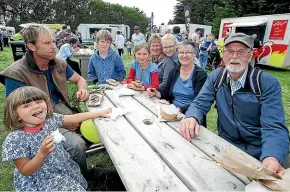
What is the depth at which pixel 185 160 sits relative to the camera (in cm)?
151

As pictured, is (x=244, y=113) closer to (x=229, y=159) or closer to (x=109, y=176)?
(x=229, y=159)

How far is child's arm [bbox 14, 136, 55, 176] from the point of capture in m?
1.52

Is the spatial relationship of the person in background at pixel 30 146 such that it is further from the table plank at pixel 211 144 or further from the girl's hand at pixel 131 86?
the girl's hand at pixel 131 86

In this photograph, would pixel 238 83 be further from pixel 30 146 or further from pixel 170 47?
pixel 170 47

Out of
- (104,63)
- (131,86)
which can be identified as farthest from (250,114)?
(104,63)

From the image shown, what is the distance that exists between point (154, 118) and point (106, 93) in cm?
111

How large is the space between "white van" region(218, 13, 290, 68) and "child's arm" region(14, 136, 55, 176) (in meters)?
11.5

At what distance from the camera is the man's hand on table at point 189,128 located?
1832 mm

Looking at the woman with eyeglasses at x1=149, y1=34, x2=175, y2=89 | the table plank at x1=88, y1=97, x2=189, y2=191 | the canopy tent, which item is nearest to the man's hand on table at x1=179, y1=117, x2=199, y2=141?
the table plank at x1=88, y1=97, x2=189, y2=191

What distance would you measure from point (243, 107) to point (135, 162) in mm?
970

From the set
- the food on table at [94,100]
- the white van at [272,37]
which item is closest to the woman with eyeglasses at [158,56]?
the food on table at [94,100]

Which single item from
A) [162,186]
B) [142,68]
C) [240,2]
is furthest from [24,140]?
[240,2]

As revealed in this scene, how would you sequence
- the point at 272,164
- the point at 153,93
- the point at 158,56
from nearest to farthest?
the point at 272,164
the point at 153,93
the point at 158,56

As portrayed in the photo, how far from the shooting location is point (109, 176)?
2863 millimetres
